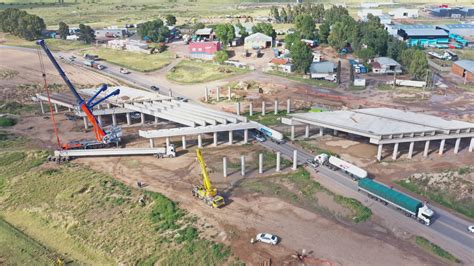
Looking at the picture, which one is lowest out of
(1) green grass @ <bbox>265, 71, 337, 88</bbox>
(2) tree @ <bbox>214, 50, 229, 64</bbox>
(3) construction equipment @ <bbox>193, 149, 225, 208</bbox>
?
(3) construction equipment @ <bbox>193, 149, 225, 208</bbox>

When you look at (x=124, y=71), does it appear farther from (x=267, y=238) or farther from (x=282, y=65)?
(x=267, y=238)

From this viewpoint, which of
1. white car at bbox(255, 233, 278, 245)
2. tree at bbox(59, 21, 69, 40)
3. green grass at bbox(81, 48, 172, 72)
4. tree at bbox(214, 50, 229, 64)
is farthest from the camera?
tree at bbox(59, 21, 69, 40)

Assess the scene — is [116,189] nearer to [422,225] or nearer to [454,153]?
[422,225]

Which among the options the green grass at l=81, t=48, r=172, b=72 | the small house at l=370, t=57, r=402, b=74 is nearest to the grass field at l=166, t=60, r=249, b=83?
the green grass at l=81, t=48, r=172, b=72

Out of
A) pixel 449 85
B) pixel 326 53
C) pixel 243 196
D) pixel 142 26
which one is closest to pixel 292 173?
pixel 243 196

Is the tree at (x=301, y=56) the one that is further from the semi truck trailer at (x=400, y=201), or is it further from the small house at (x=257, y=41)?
the semi truck trailer at (x=400, y=201)

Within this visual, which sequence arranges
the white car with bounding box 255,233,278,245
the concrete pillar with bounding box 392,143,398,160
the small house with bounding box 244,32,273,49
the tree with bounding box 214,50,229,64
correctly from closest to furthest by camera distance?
1. the white car with bounding box 255,233,278,245
2. the concrete pillar with bounding box 392,143,398,160
3. the tree with bounding box 214,50,229,64
4. the small house with bounding box 244,32,273,49

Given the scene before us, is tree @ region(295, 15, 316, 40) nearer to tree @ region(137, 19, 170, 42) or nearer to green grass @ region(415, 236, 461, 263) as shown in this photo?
tree @ region(137, 19, 170, 42)
